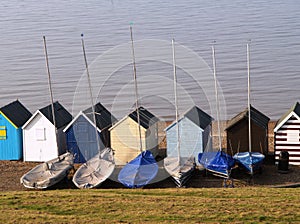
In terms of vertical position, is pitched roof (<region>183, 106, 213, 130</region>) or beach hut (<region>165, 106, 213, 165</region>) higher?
pitched roof (<region>183, 106, 213, 130</region>)

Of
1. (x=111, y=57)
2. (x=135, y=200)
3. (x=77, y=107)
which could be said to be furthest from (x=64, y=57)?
(x=135, y=200)

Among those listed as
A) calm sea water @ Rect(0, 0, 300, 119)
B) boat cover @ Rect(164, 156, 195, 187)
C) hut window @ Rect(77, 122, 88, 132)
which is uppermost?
calm sea water @ Rect(0, 0, 300, 119)

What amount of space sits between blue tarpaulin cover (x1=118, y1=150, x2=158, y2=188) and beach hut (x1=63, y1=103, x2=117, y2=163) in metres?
2.99

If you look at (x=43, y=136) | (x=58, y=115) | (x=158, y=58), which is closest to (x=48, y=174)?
(x=43, y=136)

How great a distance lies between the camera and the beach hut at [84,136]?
29188 mm

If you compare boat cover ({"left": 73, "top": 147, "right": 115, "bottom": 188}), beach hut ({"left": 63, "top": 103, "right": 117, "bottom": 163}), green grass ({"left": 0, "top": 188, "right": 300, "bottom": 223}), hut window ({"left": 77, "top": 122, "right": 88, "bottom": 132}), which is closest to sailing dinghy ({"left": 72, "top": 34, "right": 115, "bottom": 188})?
boat cover ({"left": 73, "top": 147, "right": 115, "bottom": 188})

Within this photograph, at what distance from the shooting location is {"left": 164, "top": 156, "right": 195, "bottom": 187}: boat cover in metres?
25.7

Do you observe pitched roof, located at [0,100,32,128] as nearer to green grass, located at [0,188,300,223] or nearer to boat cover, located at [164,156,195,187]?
boat cover, located at [164,156,195,187]

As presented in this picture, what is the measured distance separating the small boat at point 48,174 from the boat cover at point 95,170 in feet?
2.30

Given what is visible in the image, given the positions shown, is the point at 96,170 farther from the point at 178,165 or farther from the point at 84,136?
the point at 178,165

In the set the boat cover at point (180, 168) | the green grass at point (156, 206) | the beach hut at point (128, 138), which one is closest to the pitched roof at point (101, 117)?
the beach hut at point (128, 138)

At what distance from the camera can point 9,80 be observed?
5606 cm

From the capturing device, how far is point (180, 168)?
26.4m

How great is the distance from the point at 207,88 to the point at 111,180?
73.1ft
